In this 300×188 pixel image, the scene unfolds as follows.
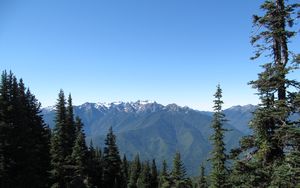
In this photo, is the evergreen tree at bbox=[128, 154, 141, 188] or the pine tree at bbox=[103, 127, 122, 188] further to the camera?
the evergreen tree at bbox=[128, 154, 141, 188]

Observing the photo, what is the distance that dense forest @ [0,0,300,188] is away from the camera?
1353cm

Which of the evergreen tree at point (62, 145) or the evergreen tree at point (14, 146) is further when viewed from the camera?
the evergreen tree at point (62, 145)

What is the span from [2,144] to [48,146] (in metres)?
20.1

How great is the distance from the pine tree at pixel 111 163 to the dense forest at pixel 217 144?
0.17m

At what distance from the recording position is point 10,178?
→ 102 ft

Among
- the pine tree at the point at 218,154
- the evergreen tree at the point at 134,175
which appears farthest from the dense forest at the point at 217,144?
the evergreen tree at the point at 134,175

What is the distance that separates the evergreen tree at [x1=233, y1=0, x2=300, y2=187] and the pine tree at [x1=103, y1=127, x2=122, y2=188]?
48343 mm

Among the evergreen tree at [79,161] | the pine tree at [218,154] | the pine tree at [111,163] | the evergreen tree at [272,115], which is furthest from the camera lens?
the pine tree at [111,163]

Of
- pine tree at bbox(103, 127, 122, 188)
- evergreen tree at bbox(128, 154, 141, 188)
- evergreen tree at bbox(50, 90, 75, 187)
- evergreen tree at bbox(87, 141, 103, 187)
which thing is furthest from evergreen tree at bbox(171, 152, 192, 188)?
evergreen tree at bbox(128, 154, 141, 188)

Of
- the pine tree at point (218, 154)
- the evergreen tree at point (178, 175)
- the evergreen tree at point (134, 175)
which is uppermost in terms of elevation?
the pine tree at point (218, 154)

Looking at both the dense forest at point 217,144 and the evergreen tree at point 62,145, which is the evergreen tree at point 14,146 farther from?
the evergreen tree at point 62,145

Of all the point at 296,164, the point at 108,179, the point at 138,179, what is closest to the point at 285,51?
the point at 296,164

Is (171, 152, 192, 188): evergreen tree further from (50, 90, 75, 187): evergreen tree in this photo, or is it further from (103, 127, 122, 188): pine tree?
(50, 90, 75, 187): evergreen tree

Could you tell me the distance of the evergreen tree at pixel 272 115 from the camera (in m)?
13.4
